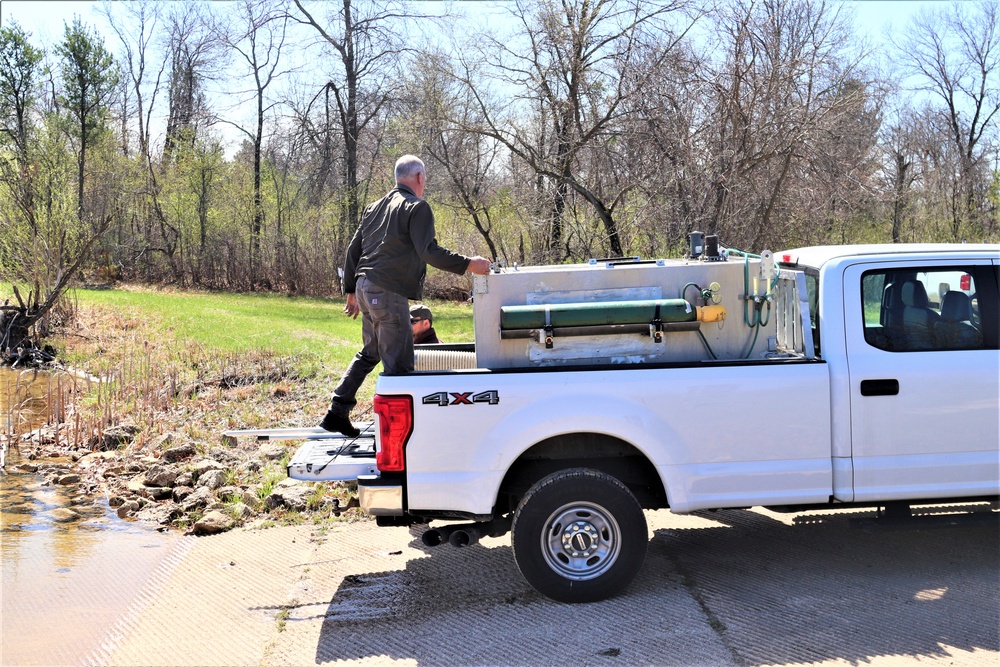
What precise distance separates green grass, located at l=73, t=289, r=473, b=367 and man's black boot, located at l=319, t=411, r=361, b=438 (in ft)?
22.7

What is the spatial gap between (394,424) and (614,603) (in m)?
1.60

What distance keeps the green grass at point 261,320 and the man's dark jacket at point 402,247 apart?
7.33 m

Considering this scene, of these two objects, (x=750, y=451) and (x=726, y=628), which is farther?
(x=750, y=451)

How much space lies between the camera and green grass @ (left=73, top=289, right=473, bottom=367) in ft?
50.1

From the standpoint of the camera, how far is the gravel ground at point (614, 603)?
4.66 metres

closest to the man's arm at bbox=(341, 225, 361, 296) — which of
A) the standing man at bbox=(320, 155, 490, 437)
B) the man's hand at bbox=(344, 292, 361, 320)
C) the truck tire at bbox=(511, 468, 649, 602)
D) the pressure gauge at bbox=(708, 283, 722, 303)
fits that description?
the man's hand at bbox=(344, 292, 361, 320)

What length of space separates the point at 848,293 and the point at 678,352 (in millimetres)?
1039

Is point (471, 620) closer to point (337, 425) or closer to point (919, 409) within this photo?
point (337, 425)


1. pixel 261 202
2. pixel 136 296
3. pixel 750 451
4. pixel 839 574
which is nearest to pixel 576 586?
pixel 750 451

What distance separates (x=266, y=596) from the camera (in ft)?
18.4

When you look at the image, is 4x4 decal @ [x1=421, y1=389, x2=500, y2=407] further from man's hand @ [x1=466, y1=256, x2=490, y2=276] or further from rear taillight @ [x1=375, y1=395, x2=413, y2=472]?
man's hand @ [x1=466, y1=256, x2=490, y2=276]

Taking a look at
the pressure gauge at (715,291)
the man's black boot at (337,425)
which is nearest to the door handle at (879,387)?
the pressure gauge at (715,291)

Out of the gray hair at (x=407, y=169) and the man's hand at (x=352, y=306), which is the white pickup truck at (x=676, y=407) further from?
the man's hand at (x=352, y=306)

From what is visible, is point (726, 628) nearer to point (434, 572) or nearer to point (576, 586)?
point (576, 586)
